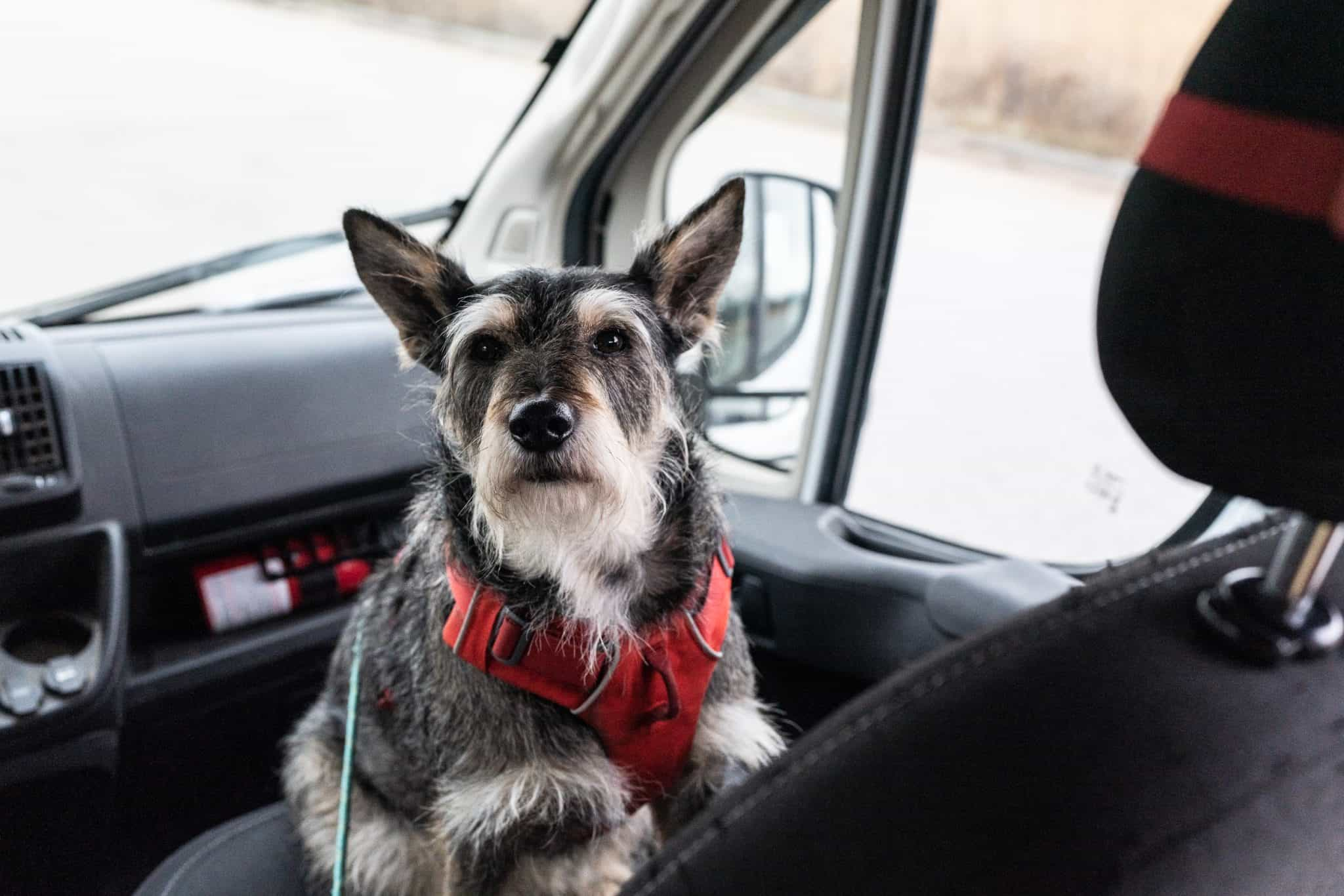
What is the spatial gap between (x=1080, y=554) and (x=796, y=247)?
4.67 feet

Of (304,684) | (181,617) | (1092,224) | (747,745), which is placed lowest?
(304,684)

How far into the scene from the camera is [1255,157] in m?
0.86

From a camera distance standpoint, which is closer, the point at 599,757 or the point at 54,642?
the point at 599,757

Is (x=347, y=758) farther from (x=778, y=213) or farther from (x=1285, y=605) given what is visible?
(x=778, y=213)

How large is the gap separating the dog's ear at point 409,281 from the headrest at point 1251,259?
1.38 m

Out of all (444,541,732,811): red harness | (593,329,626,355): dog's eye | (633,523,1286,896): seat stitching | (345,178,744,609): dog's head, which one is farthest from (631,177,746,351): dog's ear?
(633,523,1286,896): seat stitching

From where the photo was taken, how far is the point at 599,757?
72.1 inches

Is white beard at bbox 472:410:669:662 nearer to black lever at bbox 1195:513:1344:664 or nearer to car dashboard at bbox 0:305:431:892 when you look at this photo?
car dashboard at bbox 0:305:431:892

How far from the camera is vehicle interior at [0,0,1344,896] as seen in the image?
90cm

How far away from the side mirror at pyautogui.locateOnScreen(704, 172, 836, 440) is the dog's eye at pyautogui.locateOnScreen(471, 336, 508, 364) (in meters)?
1.33

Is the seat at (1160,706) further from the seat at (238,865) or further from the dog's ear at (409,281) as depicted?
the seat at (238,865)

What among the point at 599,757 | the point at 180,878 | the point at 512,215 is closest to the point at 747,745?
the point at 599,757

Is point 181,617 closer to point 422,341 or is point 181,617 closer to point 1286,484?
point 422,341

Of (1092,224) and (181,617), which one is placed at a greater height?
(1092,224)
